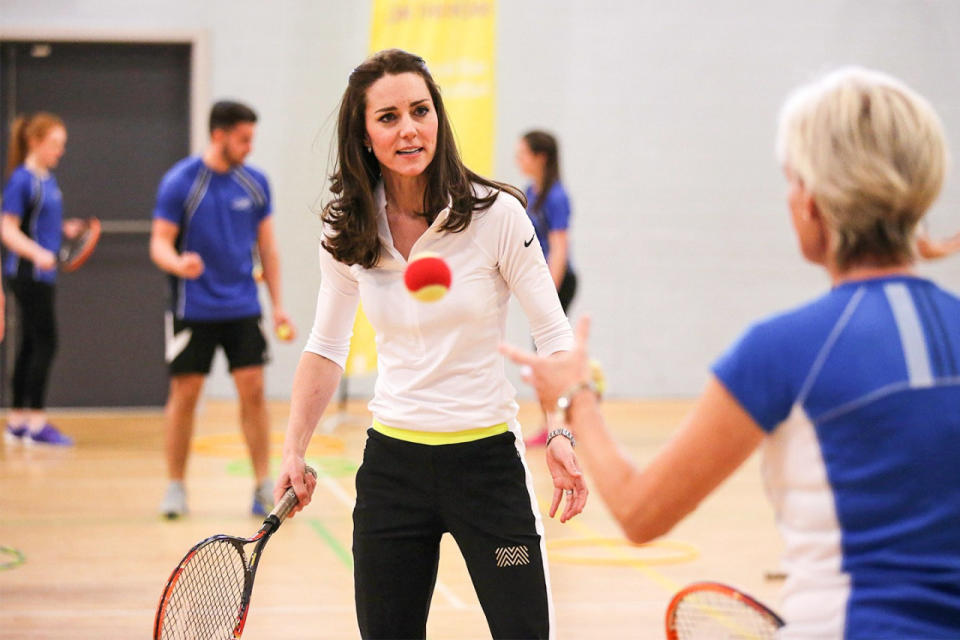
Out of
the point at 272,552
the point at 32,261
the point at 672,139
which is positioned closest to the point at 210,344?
the point at 272,552

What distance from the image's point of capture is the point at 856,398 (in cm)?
148

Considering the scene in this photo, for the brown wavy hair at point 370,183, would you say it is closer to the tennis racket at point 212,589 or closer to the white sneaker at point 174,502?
the tennis racket at point 212,589

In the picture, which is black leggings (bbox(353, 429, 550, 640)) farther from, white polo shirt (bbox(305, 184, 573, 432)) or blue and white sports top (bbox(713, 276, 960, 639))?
blue and white sports top (bbox(713, 276, 960, 639))

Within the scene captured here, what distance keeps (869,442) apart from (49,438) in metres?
7.57

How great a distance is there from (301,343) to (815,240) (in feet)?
28.4

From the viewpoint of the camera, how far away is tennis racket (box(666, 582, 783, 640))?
210cm

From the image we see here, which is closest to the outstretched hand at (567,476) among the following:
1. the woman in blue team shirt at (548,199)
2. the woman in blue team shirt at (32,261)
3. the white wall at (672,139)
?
the woman in blue team shirt at (548,199)

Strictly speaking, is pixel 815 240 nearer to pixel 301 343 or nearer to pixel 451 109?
pixel 451 109

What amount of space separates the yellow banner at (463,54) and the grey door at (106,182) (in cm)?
273

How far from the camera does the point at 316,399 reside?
8.79 ft

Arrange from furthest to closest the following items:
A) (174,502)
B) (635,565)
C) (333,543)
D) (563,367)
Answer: (174,502)
(333,543)
(635,565)
(563,367)

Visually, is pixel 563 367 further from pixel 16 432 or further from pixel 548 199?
pixel 16 432

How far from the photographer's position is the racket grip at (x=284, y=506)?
100.0 inches

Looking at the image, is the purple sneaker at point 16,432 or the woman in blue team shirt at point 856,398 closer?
the woman in blue team shirt at point 856,398
